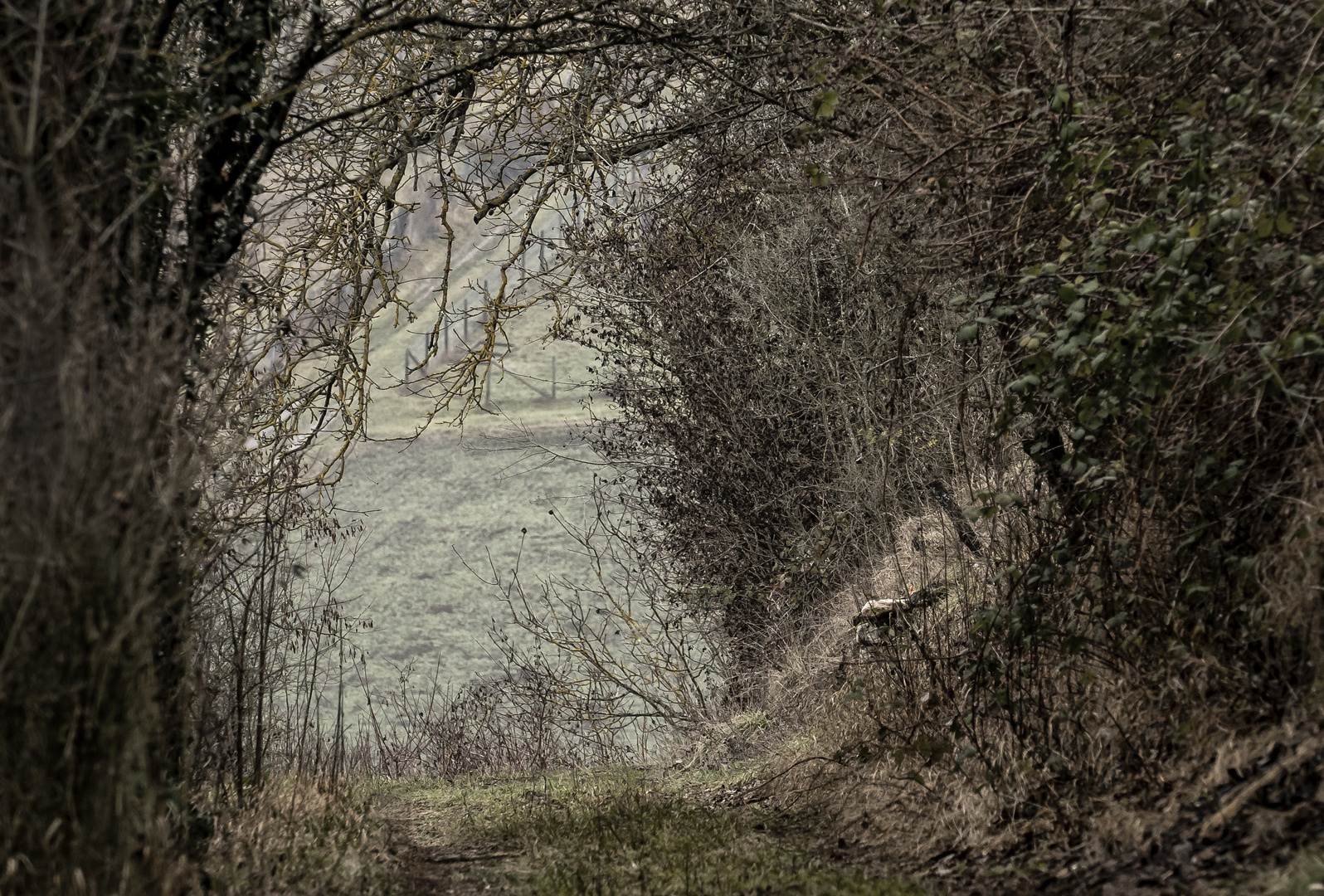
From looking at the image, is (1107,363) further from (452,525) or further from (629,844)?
(452,525)

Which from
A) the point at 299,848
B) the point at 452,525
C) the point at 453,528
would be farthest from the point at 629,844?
the point at 452,525

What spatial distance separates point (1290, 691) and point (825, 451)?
24.1 ft

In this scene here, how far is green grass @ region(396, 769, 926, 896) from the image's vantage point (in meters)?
5.21

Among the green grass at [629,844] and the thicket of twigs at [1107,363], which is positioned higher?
the thicket of twigs at [1107,363]

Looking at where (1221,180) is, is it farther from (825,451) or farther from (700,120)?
(825,451)

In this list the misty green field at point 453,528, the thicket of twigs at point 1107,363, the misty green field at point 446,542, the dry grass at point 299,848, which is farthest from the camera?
the misty green field at point 446,542

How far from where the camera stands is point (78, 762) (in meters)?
3.18

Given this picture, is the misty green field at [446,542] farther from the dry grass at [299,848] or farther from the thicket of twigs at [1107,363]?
the thicket of twigs at [1107,363]

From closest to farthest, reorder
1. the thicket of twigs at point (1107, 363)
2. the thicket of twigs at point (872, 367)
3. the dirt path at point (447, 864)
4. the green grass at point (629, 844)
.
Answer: the thicket of twigs at point (872, 367) < the thicket of twigs at point (1107, 363) < the green grass at point (629, 844) < the dirt path at point (447, 864)

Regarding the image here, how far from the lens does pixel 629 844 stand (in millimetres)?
6152

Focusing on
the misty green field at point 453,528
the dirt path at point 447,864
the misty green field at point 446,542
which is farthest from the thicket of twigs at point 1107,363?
the misty green field at point 446,542

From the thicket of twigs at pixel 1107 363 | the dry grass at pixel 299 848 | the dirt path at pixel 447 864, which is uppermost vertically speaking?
the thicket of twigs at pixel 1107 363

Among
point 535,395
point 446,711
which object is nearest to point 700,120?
A: point 446,711

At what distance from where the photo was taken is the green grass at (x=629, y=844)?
17.1ft
